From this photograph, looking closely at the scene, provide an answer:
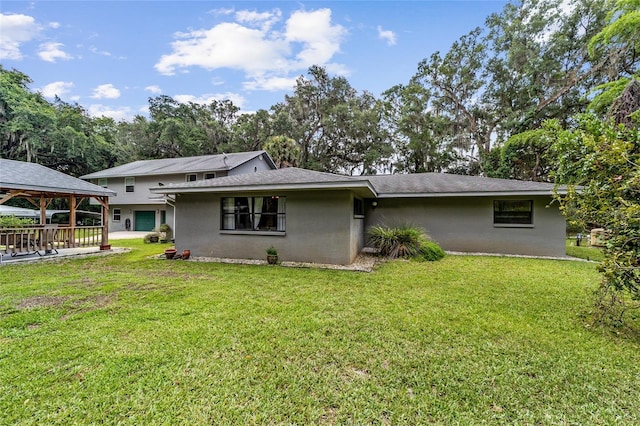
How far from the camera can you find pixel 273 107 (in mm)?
27078

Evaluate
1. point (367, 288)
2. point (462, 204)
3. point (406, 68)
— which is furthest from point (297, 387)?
point (406, 68)

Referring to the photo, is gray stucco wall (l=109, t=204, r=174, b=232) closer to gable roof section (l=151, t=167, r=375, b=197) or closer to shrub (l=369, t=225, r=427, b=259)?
gable roof section (l=151, t=167, r=375, b=197)

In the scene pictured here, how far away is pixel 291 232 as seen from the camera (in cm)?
821

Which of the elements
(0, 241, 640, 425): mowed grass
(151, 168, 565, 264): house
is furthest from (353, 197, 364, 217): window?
(0, 241, 640, 425): mowed grass

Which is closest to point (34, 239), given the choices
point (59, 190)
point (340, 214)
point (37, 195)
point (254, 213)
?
point (59, 190)

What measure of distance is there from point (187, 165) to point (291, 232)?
14.8m

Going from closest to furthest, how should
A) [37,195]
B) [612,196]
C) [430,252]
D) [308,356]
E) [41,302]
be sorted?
[308,356], [612,196], [41,302], [430,252], [37,195]

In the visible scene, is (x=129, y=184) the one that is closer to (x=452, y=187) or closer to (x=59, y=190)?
(x=59, y=190)

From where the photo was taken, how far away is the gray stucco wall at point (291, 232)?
7741 mm

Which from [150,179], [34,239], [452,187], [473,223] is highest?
[150,179]

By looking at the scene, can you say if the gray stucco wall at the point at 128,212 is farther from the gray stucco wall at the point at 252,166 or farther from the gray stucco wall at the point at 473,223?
the gray stucco wall at the point at 473,223

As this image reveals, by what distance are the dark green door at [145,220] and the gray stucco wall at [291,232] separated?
43.9 feet

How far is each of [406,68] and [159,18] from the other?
18155 millimetres

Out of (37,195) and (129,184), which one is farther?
(129,184)
